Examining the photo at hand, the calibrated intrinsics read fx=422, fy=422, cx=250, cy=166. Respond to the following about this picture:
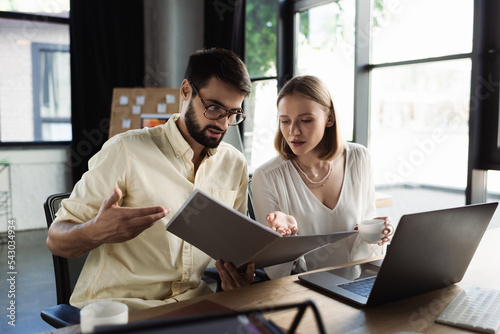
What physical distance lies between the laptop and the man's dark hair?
685 mm

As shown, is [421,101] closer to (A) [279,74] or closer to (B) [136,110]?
(A) [279,74]

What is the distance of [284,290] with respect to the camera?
1.10 meters

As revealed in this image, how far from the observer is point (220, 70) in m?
1.43

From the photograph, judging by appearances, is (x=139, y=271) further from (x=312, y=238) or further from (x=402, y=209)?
(x=402, y=209)

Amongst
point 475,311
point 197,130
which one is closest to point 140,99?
point 197,130

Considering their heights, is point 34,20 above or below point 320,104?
above

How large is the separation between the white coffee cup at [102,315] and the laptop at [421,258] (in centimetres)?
52

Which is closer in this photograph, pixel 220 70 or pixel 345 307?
pixel 345 307

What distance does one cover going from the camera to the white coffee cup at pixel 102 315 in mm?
728

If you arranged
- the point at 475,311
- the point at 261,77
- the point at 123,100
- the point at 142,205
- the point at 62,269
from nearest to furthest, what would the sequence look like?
1. the point at 475,311
2. the point at 62,269
3. the point at 142,205
4. the point at 261,77
5. the point at 123,100

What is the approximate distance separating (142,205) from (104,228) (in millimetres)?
294

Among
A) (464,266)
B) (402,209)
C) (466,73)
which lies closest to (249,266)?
(464,266)

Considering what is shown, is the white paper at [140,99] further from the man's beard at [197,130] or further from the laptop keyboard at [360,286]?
the laptop keyboard at [360,286]

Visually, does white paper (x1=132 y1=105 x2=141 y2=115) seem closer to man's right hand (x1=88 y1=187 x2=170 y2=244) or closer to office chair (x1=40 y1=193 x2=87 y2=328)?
office chair (x1=40 y1=193 x2=87 y2=328)
